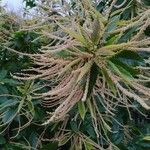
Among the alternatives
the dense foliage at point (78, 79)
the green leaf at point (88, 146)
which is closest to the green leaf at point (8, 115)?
the dense foliage at point (78, 79)

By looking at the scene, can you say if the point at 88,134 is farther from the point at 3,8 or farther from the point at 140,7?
the point at 3,8

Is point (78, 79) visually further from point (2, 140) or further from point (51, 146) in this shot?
point (2, 140)

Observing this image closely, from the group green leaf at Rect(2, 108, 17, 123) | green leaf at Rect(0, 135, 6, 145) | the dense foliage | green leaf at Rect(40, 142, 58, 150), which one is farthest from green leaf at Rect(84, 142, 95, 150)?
green leaf at Rect(0, 135, 6, 145)

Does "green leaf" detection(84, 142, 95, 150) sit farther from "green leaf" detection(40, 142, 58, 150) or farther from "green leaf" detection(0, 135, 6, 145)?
"green leaf" detection(0, 135, 6, 145)

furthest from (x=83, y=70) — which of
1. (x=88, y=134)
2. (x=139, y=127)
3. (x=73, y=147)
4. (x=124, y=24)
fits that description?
(x=139, y=127)

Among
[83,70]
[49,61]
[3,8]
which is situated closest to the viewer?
[83,70]

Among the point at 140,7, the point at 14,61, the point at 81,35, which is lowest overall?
the point at 14,61

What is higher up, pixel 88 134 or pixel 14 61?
pixel 14 61

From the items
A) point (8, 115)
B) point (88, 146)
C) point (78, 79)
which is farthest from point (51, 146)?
point (78, 79)
